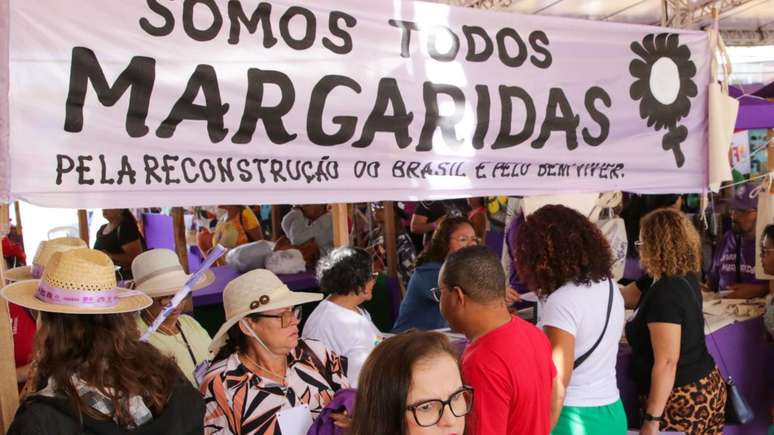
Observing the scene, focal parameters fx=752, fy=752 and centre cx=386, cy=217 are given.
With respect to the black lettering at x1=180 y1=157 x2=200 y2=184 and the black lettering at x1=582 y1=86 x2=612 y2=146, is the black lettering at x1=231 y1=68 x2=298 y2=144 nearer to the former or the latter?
A: the black lettering at x1=180 y1=157 x2=200 y2=184

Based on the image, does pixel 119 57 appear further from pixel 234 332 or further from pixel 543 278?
pixel 543 278

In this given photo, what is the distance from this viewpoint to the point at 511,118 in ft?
10.8

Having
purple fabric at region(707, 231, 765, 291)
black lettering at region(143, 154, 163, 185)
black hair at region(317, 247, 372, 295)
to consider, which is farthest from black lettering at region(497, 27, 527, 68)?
purple fabric at region(707, 231, 765, 291)

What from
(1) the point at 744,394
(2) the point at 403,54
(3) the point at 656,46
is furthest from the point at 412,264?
(2) the point at 403,54

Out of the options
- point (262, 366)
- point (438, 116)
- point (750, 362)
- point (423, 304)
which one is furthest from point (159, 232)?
point (750, 362)

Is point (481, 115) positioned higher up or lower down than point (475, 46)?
lower down

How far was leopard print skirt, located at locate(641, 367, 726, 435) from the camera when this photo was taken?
363 centimetres

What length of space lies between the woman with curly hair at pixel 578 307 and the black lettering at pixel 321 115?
820 millimetres

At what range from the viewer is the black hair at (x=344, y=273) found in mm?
3562

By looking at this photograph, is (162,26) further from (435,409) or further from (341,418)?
(435,409)

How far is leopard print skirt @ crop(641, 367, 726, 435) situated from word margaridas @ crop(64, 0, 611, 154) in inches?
50.4

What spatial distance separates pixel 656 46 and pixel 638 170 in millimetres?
632

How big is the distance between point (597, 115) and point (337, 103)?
1.38 meters

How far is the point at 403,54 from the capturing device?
119 inches
